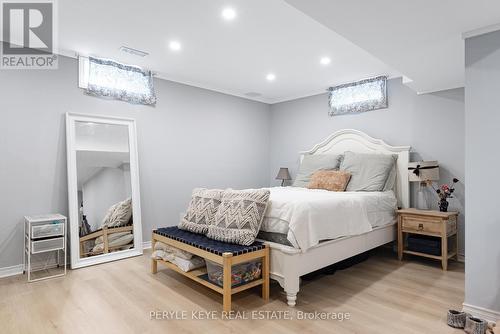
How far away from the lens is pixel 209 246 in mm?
2477

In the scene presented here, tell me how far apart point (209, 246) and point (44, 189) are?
7.17 ft

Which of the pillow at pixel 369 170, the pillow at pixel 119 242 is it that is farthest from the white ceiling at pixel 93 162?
the pillow at pixel 369 170

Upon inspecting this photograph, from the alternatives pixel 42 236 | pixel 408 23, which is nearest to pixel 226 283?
pixel 42 236

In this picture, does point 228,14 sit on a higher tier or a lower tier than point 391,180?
higher

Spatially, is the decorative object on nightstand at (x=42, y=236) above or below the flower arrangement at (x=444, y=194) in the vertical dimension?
below

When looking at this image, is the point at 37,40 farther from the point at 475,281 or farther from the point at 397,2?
the point at 475,281

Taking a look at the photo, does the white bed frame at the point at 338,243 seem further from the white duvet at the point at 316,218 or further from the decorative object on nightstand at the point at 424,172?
the decorative object on nightstand at the point at 424,172

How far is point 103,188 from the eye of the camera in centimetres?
362

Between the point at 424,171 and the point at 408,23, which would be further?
the point at 424,171

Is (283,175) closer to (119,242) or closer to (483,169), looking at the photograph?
(119,242)

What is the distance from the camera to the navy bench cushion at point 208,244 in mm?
2355

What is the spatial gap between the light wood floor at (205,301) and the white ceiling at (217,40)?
245 centimetres

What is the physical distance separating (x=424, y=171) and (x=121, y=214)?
3792mm

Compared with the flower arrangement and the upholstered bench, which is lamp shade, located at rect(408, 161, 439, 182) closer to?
the flower arrangement
